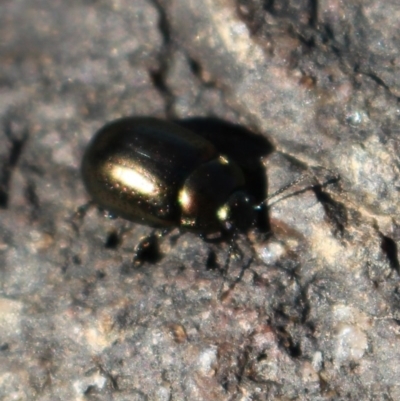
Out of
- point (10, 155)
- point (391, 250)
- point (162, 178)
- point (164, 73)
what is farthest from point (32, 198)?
point (391, 250)

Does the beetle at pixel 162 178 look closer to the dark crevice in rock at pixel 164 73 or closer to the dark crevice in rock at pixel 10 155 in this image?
the dark crevice in rock at pixel 164 73

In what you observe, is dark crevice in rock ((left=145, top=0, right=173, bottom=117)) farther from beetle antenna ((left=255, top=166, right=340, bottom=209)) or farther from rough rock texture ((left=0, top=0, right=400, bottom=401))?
beetle antenna ((left=255, top=166, right=340, bottom=209))

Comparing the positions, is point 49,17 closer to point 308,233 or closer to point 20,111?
point 20,111

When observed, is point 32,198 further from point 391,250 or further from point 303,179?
point 391,250

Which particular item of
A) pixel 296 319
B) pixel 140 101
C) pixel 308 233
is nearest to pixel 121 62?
pixel 140 101

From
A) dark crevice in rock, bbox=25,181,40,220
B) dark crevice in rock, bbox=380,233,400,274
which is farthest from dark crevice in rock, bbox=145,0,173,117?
dark crevice in rock, bbox=380,233,400,274

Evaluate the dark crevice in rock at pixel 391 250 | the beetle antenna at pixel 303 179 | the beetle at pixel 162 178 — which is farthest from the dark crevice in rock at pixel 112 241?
the dark crevice in rock at pixel 391 250
